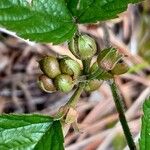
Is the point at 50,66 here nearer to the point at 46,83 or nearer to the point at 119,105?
the point at 46,83

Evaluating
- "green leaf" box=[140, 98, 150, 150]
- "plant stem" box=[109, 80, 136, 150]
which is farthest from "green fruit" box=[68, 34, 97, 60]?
"green leaf" box=[140, 98, 150, 150]

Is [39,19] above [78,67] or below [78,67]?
above

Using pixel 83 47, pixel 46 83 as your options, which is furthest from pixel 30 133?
pixel 83 47

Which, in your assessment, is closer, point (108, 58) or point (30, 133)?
point (108, 58)

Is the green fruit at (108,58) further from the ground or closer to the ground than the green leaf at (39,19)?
closer to the ground

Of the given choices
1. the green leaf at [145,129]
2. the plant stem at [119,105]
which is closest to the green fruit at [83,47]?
the plant stem at [119,105]

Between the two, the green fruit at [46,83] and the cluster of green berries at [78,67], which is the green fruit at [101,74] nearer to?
the cluster of green berries at [78,67]
